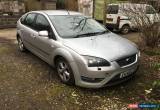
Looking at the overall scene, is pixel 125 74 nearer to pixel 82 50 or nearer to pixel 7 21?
pixel 82 50

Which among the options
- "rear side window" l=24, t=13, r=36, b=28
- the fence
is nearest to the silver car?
"rear side window" l=24, t=13, r=36, b=28

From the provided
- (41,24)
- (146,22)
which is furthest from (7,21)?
(146,22)

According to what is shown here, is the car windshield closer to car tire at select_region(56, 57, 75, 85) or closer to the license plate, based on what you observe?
car tire at select_region(56, 57, 75, 85)

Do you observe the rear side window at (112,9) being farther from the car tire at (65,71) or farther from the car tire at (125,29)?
the car tire at (65,71)

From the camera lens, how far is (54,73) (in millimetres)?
6059

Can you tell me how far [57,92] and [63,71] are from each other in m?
0.53

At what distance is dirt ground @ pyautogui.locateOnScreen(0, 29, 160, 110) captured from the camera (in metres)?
4.52

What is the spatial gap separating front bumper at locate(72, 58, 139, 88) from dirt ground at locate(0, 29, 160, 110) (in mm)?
269

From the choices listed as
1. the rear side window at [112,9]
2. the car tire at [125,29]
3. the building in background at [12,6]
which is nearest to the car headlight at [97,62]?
the rear side window at [112,9]

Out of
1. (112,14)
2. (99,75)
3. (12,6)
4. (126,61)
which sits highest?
(12,6)

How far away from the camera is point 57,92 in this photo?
4984 mm

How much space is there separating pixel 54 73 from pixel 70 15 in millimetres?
1664

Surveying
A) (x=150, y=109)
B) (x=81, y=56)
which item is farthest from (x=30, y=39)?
(x=150, y=109)

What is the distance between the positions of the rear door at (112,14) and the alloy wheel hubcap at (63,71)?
8.86 m
